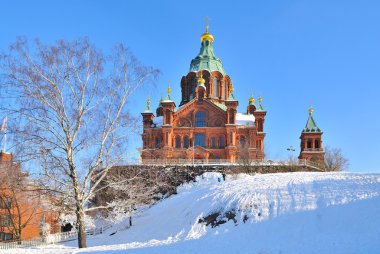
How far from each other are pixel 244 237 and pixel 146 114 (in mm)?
38074

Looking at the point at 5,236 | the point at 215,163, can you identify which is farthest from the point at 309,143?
the point at 5,236

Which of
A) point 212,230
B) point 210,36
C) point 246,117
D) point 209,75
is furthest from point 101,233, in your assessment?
point 210,36

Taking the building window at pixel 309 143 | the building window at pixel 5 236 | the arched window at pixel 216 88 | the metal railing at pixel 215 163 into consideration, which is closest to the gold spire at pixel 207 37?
the arched window at pixel 216 88

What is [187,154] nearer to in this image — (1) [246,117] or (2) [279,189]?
(1) [246,117]

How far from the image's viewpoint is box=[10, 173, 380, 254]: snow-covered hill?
1397cm

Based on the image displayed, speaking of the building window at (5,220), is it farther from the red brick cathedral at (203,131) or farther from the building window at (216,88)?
the building window at (216,88)

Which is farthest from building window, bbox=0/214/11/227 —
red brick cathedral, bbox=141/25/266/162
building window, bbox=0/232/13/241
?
red brick cathedral, bbox=141/25/266/162

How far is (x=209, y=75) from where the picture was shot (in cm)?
5775

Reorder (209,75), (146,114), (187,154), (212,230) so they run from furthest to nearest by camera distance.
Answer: (209,75) → (146,114) → (187,154) → (212,230)

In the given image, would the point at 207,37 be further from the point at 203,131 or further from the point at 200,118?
the point at 203,131

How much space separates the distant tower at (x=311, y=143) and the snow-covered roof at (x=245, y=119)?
8.03m

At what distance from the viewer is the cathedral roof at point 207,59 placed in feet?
194

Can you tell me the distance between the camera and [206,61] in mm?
59844

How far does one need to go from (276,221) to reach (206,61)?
45.7 m
